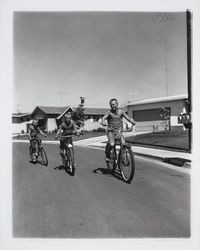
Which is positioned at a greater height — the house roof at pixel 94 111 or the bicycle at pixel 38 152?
the house roof at pixel 94 111

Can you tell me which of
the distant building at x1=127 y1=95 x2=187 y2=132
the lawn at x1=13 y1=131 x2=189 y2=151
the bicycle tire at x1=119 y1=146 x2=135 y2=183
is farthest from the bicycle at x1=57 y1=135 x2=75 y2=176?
the distant building at x1=127 y1=95 x2=187 y2=132

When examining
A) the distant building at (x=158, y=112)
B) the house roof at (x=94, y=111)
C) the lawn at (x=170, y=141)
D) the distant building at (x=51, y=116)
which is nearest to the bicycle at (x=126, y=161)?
the lawn at (x=170, y=141)

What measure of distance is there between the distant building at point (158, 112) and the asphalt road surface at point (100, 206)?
21.4 metres

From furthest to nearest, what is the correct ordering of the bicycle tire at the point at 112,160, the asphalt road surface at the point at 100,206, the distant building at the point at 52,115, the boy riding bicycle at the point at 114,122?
1. the distant building at the point at 52,115
2. the bicycle tire at the point at 112,160
3. the boy riding bicycle at the point at 114,122
4. the asphalt road surface at the point at 100,206

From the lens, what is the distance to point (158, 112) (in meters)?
29.6

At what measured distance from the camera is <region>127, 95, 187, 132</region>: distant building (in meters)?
29.1

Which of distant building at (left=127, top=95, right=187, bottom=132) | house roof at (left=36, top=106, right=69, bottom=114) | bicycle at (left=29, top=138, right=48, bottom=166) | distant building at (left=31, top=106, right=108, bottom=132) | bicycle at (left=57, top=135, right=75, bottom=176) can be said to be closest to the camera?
bicycle at (left=57, top=135, right=75, bottom=176)

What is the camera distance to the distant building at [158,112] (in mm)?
29062

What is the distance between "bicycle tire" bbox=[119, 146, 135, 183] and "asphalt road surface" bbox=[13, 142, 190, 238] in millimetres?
186

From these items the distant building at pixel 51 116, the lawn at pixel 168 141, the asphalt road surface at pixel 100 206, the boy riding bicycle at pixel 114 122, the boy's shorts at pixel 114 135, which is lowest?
the asphalt road surface at pixel 100 206

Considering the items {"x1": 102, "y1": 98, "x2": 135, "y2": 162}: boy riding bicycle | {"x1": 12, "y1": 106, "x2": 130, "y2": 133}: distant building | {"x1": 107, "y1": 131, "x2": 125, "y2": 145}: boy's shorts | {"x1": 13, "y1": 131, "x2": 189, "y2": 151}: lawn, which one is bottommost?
{"x1": 13, "y1": 131, "x2": 189, "y2": 151}: lawn

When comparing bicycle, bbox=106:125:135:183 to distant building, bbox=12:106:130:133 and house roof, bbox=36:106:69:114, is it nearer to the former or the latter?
distant building, bbox=12:106:130:133

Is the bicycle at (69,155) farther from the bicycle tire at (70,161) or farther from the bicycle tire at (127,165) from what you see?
the bicycle tire at (127,165)

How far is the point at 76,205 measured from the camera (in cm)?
517
